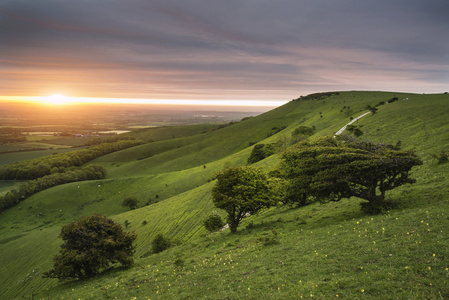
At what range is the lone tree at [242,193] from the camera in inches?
1156

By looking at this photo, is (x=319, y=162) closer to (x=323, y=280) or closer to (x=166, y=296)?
(x=323, y=280)

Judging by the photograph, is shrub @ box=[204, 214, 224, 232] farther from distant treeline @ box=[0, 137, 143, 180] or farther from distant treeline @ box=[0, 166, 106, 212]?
distant treeline @ box=[0, 137, 143, 180]

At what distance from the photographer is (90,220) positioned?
28703mm

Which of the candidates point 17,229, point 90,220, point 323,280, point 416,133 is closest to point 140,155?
point 17,229

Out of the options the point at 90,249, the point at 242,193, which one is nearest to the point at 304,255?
the point at 242,193

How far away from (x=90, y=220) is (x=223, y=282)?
68.8 ft

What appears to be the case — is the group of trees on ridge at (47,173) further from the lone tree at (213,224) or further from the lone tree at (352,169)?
the lone tree at (352,169)

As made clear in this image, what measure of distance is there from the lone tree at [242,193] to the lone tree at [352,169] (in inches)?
231

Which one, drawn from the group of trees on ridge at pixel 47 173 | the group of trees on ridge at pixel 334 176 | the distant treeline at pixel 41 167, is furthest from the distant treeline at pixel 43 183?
the group of trees on ridge at pixel 334 176

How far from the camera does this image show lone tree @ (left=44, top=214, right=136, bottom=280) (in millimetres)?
25156

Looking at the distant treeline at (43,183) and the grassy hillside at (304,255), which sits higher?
the grassy hillside at (304,255)

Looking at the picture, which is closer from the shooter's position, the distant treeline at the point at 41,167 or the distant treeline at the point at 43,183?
the distant treeline at the point at 43,183

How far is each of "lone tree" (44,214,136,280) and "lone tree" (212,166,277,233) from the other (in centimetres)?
1260

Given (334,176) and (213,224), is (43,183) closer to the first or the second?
(213,224)
